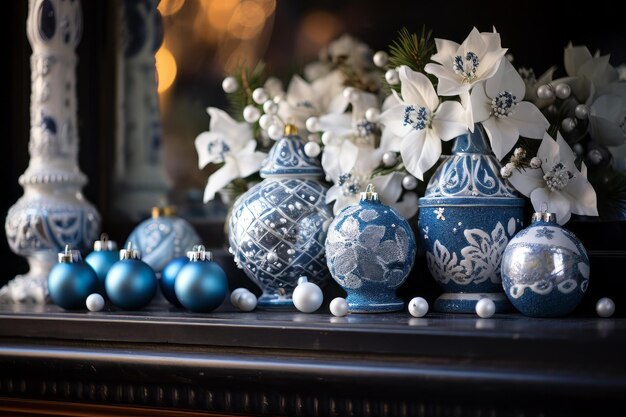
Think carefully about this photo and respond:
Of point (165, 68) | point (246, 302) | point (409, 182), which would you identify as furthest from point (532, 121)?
point (165, 68)

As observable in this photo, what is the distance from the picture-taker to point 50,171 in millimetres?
1037

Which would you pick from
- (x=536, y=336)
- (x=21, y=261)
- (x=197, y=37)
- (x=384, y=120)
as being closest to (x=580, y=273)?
(x=536, y=336)

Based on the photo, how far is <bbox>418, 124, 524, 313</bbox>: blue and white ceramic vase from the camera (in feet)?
2.66

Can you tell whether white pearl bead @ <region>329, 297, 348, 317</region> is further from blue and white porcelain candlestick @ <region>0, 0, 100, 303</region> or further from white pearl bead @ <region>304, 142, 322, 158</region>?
blue and white porcelain candlestick @ <region>0, 0, 100, 303</region>

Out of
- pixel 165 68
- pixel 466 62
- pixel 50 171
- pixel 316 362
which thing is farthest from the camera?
pixel 165 68

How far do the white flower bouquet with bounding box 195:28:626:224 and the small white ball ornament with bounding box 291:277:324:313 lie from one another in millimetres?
105

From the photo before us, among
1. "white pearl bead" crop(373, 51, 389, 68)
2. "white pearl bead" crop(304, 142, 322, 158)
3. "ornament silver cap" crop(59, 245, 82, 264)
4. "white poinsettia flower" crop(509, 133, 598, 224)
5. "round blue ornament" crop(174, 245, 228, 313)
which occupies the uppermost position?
"white pearl bead" crop(373, 51, 389, 68)

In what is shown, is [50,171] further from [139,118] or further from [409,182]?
[409,182]

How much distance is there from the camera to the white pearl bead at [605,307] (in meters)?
0.78

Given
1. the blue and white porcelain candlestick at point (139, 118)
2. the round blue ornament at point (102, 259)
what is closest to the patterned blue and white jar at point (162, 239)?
the round blue ornament at point (102, 259)

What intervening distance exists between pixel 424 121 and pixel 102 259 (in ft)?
1.38

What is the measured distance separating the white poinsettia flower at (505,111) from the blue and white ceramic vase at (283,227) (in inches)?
7.9

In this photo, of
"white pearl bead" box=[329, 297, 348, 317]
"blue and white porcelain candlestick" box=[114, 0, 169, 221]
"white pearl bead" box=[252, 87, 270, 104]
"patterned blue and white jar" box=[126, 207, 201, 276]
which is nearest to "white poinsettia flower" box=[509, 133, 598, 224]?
"white pearl bead" box=[329, 297, 348, 317]

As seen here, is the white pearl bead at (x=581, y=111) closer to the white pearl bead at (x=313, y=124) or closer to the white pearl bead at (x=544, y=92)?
the white pearl bead at (x=544, y=92)
